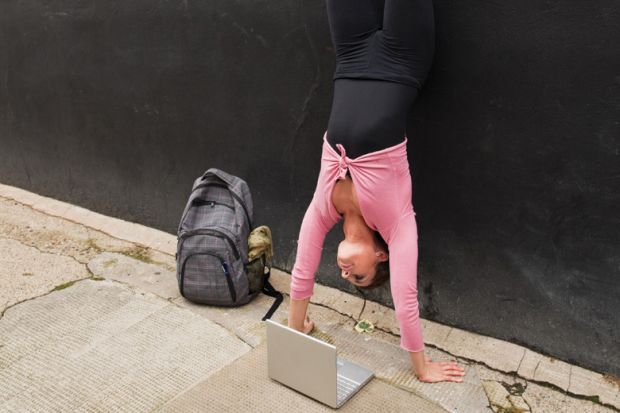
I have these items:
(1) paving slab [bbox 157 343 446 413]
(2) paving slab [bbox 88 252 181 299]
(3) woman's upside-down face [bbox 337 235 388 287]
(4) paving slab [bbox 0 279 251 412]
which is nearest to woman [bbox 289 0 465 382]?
(3) woman's upside-down face [bbox 337 235 388 287]

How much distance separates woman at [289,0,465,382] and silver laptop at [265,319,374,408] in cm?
33

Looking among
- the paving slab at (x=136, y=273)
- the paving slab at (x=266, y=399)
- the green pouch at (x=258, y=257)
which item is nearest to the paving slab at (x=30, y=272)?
the paving slab at (x=136, y=273)

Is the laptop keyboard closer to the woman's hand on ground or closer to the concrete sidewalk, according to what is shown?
the concrete sidewalk

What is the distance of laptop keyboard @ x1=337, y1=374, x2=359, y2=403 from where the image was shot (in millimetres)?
2625

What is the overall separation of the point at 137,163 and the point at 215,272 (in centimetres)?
158

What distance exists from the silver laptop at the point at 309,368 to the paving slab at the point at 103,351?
38 cm

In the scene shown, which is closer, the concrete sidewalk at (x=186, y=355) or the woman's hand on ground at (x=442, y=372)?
the concrete sidewalk at (x=186, y=355)

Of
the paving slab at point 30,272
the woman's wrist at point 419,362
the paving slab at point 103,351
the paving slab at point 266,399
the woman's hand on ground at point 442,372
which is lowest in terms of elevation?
the paving slab at point 30,272

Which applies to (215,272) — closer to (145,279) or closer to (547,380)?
(145,279)

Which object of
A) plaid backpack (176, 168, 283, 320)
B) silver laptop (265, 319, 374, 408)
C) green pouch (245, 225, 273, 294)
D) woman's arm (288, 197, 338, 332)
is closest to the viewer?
silver laptop (265, 319, 374, 408)

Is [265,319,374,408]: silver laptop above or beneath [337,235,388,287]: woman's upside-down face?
beneath

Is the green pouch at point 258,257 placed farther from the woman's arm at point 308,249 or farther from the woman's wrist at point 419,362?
the woman's wrist at point 419,362

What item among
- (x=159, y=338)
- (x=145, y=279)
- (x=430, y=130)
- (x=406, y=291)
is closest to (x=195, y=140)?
(x=145, y=279)

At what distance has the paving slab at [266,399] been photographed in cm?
259
